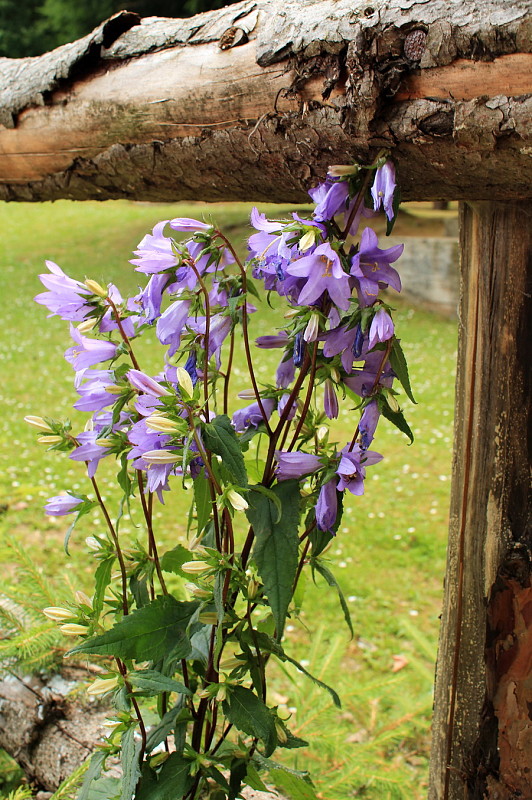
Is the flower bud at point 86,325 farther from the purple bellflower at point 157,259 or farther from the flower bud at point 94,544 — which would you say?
the flower bud at point 94,544

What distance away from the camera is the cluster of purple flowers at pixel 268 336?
1.04m

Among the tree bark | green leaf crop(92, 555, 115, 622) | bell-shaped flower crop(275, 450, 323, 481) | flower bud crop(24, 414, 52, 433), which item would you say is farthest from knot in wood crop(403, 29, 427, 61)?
green leaf crop(92, 555, 115, 622)

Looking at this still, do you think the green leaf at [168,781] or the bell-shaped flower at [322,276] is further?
the green leaf at [168,781]

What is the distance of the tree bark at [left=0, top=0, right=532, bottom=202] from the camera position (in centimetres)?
107

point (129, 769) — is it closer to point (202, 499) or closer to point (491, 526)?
point (202, 499)

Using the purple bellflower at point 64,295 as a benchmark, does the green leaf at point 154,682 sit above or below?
below

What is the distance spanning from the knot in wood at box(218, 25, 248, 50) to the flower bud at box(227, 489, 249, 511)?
0.78 meters

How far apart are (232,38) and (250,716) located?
1103 millimetres

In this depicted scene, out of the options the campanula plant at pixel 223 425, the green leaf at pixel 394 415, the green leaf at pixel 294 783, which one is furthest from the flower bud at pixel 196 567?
the green leaf at pixel 294 783

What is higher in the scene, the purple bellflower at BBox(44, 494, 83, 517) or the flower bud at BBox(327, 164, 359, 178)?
the flower bud at BBox(327, 164, 359, 178)

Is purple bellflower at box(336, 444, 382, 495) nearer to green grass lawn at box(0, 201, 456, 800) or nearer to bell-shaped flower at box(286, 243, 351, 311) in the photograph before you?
bell-shaped flower at box(286, 243, 351, 311)

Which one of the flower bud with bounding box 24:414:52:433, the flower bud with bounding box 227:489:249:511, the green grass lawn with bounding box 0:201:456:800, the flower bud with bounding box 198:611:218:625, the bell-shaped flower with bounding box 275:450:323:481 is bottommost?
the green grass lawn with bounding box 0:201:456:800

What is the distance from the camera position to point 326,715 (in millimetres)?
2125

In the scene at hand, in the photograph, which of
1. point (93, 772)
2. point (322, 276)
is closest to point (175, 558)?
point (93, 772)
